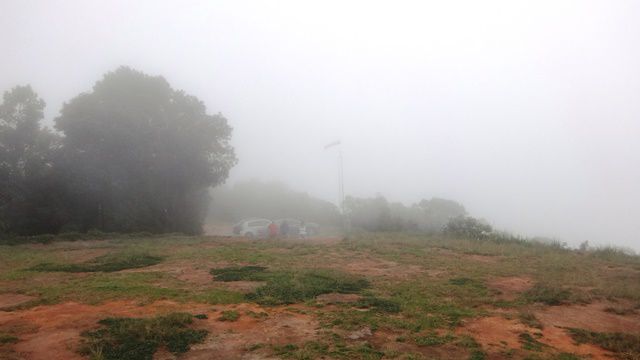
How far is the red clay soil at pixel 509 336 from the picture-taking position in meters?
7.82

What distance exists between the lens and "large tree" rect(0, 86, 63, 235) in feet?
89.7

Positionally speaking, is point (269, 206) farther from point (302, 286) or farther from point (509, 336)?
point (509, 336)

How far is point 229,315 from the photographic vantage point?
30.7 feet

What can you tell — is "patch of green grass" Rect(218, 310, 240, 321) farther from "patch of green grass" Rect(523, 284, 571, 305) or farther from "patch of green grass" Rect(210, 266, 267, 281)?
"patch of green grass" Rect(523, 284, 571, 305)

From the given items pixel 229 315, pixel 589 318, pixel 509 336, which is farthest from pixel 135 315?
pixel 589 318

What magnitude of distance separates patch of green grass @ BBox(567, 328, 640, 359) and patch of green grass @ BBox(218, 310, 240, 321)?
635 centimetres

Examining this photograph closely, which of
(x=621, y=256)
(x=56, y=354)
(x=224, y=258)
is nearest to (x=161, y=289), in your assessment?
(x=56, y=354)

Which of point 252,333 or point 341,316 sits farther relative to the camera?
point 341,316

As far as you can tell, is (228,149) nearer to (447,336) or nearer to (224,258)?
(224,258)

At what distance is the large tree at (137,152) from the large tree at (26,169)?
1423 millimetres

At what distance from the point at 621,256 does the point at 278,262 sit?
47.3 ft

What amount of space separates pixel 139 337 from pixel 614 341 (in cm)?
826

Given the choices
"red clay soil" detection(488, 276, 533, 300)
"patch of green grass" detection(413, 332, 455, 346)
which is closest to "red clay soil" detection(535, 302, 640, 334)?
"red clay soil" detection(488, 276, 533, 300)

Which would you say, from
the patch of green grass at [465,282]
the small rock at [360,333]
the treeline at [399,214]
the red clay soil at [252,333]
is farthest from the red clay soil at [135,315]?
the treeline at [399,214]
